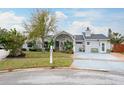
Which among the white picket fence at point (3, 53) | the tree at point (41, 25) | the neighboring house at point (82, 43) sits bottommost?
the white picket fence at point (3, 53)

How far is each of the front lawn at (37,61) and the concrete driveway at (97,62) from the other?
Result: 31 cm

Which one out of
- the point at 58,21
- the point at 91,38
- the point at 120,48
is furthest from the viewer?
the point at 91,38

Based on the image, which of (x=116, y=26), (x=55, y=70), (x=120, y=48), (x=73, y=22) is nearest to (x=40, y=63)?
(x=55, y=70)

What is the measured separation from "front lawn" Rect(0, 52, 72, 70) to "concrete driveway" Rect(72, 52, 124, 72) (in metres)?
0.31

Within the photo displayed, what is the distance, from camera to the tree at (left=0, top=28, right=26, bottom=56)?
1245cm

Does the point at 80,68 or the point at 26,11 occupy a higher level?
the point at 26,11

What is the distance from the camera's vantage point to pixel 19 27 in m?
11.5

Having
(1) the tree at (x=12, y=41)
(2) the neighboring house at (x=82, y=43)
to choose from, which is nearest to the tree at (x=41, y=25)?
(2) the neighboring house at (x=82, y=43)

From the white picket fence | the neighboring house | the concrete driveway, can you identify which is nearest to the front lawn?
the concrete driveway

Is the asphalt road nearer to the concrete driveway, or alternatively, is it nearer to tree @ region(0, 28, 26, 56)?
the concrete driveway

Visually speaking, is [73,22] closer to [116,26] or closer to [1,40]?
[116,26]

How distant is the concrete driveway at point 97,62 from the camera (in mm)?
10015

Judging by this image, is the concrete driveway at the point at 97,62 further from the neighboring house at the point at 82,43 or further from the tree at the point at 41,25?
the tree at the point at 41,25
